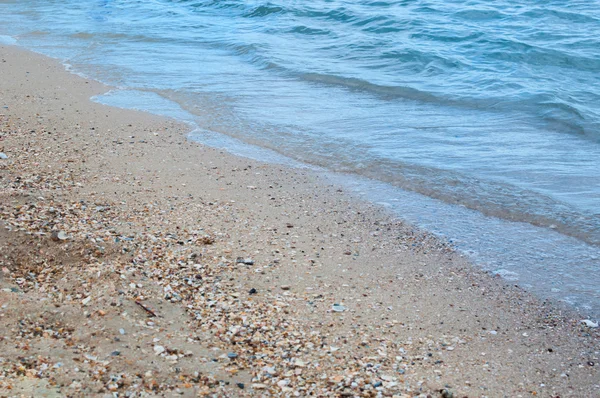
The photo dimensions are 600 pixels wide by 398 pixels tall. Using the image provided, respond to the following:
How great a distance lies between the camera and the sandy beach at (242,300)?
2967 millimetres

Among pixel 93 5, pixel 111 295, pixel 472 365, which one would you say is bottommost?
pixel 472 365

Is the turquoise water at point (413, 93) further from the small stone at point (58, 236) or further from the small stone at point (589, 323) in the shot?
the small stone at point (58, 236)

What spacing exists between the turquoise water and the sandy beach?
0.56 meters

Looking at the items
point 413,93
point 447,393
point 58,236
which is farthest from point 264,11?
point 447,393

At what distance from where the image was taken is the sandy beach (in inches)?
117

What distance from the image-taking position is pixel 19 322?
3104 mm

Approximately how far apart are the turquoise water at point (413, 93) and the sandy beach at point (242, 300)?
0.56 meters

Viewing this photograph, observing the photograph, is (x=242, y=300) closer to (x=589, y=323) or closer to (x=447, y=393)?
(x=447, y=393)

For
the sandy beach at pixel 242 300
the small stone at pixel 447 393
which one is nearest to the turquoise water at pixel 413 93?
the sandy beach at pixel 242 300

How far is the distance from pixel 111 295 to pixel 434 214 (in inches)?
112

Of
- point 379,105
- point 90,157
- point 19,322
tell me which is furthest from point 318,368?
point 379,105

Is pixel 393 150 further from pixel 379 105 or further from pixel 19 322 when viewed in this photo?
pixel 19 322

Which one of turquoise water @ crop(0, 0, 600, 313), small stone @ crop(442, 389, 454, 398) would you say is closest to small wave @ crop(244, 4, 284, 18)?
turquoise water @ crop(0, 0, 600, 313)

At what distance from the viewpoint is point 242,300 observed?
3.64 metres
